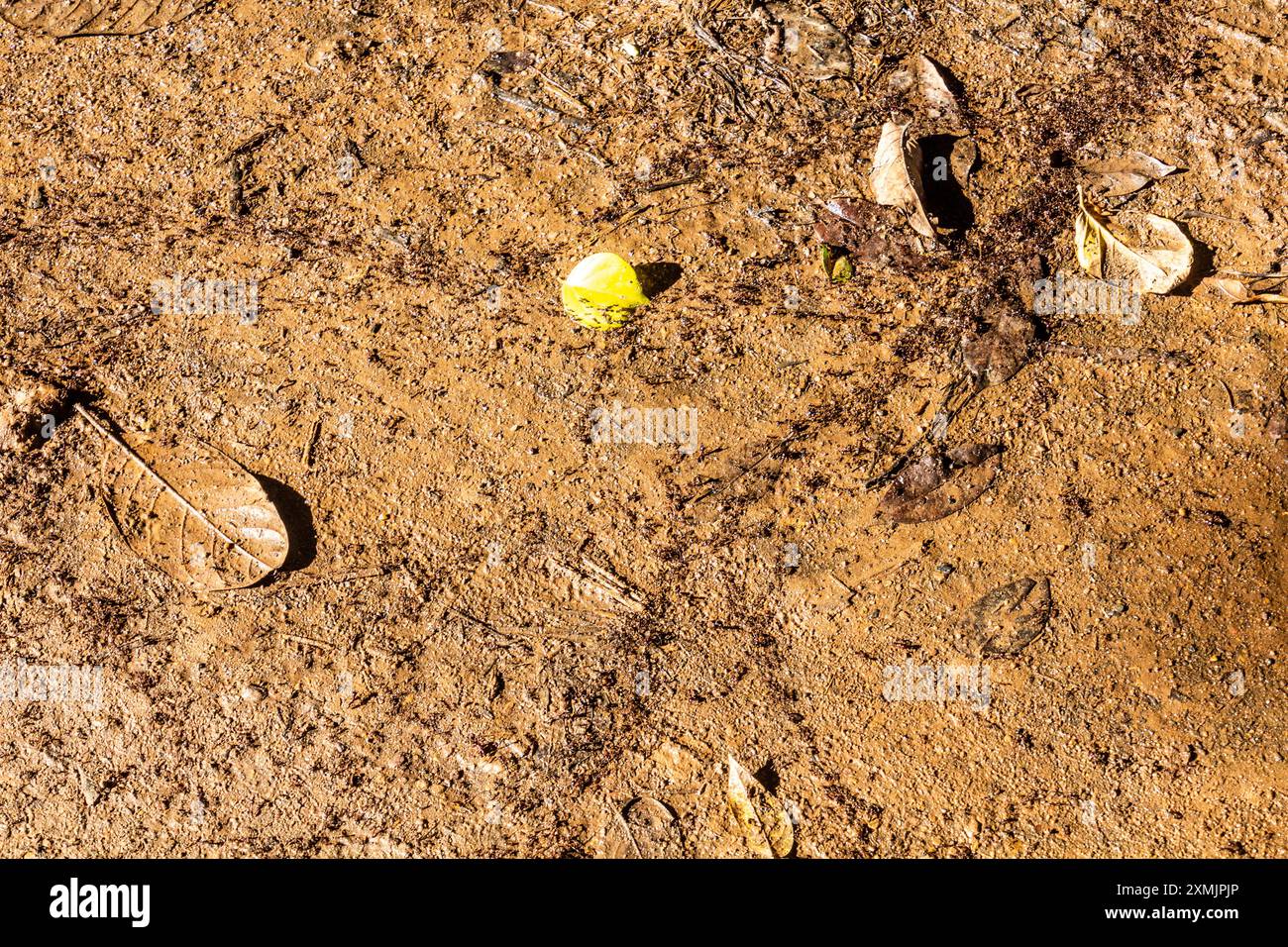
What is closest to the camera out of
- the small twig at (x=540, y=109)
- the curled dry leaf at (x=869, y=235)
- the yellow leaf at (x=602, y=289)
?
the yellow leaf at (x=602, y=289)

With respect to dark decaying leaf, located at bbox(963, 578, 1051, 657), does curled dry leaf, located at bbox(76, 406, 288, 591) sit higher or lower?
higher

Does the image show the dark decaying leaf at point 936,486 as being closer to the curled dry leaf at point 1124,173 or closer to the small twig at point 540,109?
the curled dry leaf at point 1124,173

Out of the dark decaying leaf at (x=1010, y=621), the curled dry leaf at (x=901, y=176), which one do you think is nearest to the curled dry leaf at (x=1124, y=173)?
the curled dry leaf at (x=901, y=176)

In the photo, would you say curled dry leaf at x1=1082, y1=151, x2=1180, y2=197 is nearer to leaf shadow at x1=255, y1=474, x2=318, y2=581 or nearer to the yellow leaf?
the yellow leaf

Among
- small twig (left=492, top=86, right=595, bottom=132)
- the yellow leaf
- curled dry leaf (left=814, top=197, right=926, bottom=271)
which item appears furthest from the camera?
small twig (left=492, top=86, right=595, bottom=132)

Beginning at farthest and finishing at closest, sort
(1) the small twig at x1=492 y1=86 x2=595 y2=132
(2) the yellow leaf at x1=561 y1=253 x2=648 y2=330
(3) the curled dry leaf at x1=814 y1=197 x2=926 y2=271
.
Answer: (1) the small twig at x1=492 y1=86 x2=595 y2=132
(3) the curled dry leaf at x1=814 y1=197 x2=926 y2=271
(2) the yellow leaf at x1=561 y1=253 x2=648 y2=330

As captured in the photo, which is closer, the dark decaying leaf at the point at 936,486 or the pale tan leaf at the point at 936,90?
the dark decaying leaf at the point at 936,486

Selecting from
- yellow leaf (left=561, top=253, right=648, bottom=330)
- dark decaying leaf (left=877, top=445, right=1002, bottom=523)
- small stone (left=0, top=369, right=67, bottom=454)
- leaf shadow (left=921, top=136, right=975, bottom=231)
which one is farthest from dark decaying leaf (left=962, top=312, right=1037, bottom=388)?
small stone (left=0, top=369, right=67, bottom=454)
